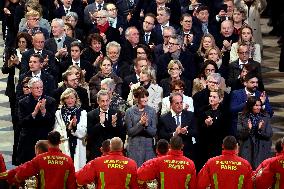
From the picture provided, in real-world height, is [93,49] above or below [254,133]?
above

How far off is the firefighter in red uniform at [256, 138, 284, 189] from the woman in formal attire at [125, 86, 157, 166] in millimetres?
2855

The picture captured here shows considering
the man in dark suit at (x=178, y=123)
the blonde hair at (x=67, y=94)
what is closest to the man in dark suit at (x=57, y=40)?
the blonde hair at (x=67, y=94)

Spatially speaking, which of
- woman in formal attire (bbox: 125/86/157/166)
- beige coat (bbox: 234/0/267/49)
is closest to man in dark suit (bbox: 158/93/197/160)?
woman in formal attire (bbox: 125/86/157/166)

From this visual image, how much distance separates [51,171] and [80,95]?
3.44m

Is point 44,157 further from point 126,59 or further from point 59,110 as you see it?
point 126,59

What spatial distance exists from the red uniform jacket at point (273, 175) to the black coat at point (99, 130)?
3.22 m

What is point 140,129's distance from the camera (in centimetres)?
2100

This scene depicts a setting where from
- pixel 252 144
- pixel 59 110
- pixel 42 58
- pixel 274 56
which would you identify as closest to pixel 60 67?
pixel 42 58

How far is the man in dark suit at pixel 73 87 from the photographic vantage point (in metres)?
22.0

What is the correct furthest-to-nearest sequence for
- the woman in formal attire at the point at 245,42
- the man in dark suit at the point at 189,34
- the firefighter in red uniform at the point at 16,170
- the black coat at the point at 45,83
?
the man in dark suit at the point at 189,34, the woman in formal attire at the point at 245,42, the black coat at the point at 45,83, the firefighter in red uniform at the point at 16,170

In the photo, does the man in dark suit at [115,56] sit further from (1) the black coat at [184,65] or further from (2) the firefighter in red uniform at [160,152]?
(2) the firefighter in red uniform at [160,152]

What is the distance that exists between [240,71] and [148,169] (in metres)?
5.12

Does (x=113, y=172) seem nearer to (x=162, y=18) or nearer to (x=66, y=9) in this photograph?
(x=162, y=18)

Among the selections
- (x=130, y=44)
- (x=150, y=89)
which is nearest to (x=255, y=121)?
(x=150, y=89)
